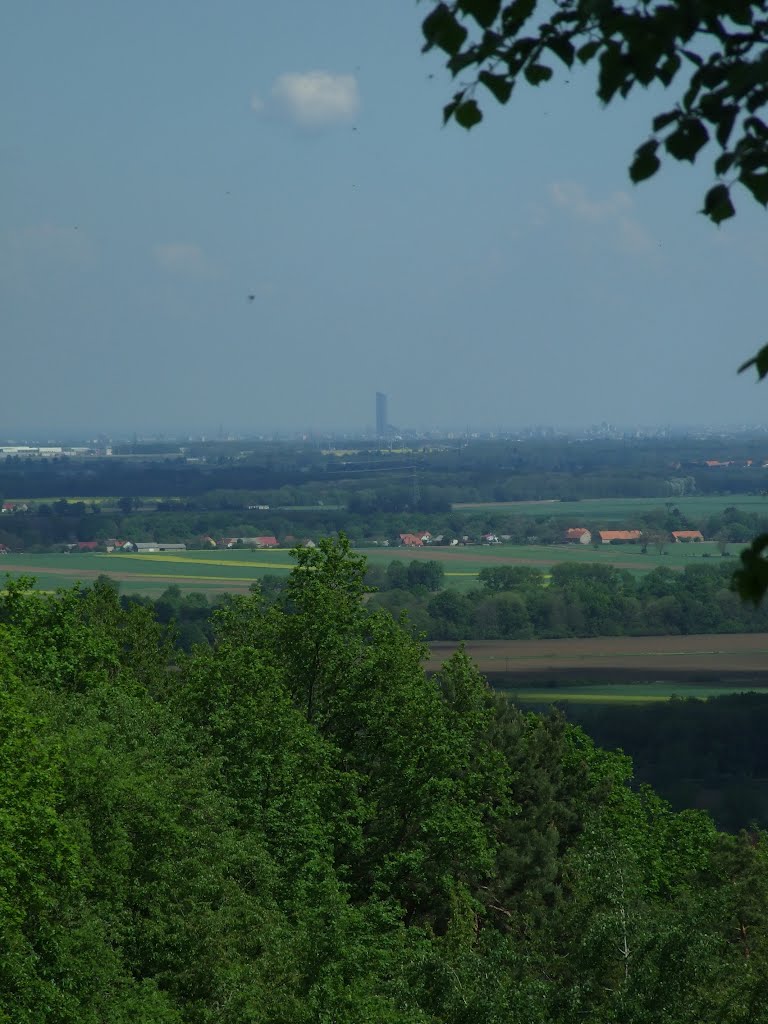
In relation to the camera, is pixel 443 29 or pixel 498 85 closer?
pixel 443 29

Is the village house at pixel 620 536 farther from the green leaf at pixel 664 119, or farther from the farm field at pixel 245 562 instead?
the green leaf at pixel 664 119

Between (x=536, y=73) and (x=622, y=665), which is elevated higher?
(x=536, y=73)

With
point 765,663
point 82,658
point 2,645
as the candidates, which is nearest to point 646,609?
point 765,663

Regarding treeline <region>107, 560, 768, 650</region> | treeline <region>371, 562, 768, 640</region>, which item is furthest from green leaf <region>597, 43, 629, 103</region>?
treeline <region>371, 562, 768, 640</region>

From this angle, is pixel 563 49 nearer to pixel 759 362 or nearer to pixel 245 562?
pixel 759 362

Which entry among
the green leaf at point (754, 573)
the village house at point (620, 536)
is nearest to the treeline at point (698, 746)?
the green leaf at point (754, 573)

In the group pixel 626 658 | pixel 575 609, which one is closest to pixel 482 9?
pixel 626 658
